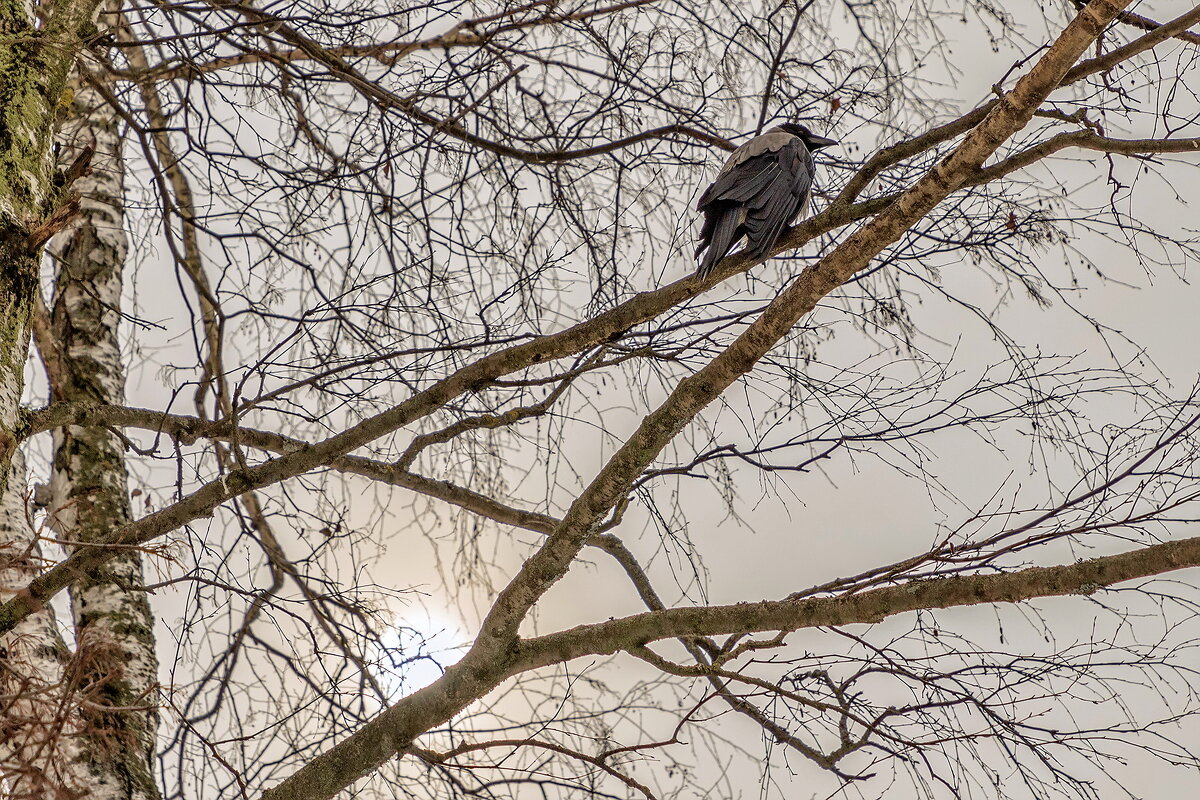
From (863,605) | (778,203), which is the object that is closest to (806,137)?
(778,203)

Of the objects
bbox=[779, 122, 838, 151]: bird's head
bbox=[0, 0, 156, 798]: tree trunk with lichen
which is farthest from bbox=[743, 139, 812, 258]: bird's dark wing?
bbox=[0, 0, 156, 798]: tree trunk with lichen

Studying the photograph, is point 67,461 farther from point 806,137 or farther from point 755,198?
point 806,137

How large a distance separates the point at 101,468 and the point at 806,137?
167 centimetres

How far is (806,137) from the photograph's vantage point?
206cm

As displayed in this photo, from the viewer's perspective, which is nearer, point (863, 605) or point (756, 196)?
point (863, 605)

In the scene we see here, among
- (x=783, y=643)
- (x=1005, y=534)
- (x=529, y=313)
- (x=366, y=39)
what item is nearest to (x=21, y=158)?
(x=366, y=39)

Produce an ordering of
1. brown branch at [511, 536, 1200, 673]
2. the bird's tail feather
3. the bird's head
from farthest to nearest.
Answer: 1. the bird's head
2. the bird's tail feather
3. brown branch at [511, 536, 1200, 673]

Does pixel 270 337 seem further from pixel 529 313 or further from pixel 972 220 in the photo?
pixel 972 220

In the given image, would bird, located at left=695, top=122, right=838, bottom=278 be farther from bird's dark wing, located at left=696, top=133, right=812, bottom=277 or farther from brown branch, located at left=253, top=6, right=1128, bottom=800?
brown branch, located at left=253, top=6, right=1128, bottom=800

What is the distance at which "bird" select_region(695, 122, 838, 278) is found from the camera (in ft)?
5.35

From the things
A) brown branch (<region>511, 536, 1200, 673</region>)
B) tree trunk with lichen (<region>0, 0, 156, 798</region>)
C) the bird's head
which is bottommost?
brown branch (<region>511, 536, 1200, 673</region>)

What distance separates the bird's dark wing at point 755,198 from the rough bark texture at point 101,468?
42.0 inches

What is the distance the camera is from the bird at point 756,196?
163 cm

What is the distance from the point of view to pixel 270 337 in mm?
2215
